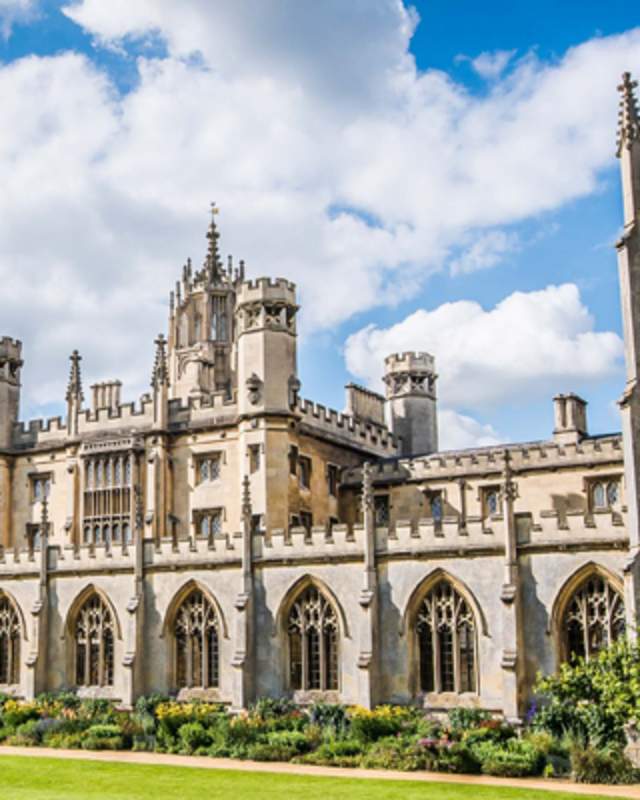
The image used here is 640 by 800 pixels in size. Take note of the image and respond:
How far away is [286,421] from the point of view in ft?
126

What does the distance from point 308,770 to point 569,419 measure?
19783 millimetres

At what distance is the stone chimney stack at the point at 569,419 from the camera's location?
1572 inches

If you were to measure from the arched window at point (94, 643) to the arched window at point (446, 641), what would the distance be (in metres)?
10.6

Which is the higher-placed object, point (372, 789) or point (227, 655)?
point (227, 655)

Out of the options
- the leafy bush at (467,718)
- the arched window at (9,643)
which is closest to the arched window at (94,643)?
the arched window at (9,643)

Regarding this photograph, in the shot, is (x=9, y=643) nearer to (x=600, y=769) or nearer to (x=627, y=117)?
(x=600, y=769)

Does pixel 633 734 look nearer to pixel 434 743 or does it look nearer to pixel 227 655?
pixel 434 743

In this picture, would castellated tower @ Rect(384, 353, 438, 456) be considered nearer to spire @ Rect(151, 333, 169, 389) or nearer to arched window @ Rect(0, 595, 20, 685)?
spire @ Rect(151, 333, 169, 389)

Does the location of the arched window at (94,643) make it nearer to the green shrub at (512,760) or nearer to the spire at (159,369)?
the spire at (159,369)

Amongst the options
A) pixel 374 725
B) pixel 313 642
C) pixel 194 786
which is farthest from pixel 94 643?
pixel 194 786

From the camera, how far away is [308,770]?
24109 mm

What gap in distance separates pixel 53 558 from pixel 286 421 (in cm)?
886

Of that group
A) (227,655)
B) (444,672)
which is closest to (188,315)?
(227,655)

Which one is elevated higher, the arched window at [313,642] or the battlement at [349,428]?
the battlement at [349,428]
